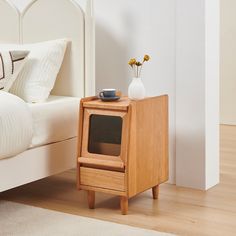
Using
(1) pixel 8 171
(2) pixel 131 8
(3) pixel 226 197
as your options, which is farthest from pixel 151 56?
(1) pixel 8 171

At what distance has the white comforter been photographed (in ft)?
8.76

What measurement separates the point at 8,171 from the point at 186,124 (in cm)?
107

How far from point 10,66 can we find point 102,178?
2.68ft

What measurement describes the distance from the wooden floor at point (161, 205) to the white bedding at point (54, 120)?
34 cm

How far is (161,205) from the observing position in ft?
9.74

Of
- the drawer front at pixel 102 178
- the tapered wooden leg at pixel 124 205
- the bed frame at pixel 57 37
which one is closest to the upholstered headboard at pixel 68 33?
the bed frame at pixel 57 37

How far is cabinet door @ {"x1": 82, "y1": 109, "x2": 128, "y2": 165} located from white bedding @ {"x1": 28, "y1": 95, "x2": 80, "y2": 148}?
0.22 metres

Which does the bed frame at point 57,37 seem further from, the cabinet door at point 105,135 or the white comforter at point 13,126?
the cabinet door at point 105,135

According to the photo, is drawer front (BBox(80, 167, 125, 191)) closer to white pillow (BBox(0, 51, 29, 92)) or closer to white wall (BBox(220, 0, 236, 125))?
white pillow (BBox(0, 51, 29, 92))

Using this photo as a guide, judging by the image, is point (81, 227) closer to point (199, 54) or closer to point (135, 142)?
point (135, 142)

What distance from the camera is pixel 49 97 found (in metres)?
→ 3.38

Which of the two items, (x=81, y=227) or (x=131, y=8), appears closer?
(x=81, y=227)

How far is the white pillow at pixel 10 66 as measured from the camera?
3.09 metres

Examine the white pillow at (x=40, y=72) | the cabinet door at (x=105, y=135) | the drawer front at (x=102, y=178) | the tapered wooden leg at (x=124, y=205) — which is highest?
the white pillow at (x=40, y=72)
